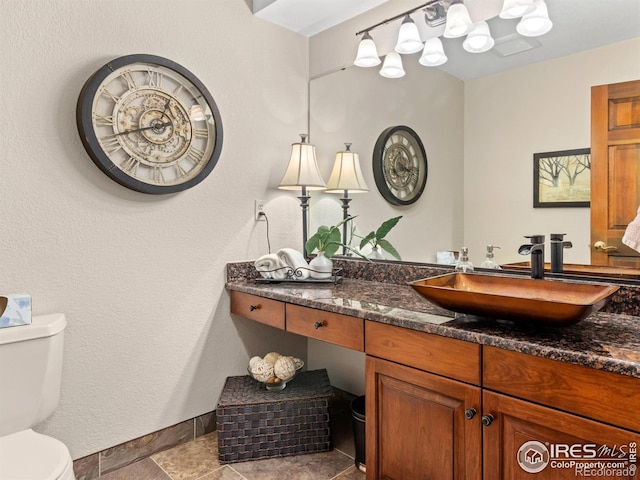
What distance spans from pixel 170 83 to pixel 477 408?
70.8 inches

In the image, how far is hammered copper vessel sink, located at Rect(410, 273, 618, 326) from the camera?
1089 millimetres

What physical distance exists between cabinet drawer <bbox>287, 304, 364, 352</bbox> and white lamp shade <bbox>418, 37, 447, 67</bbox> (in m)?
1.25

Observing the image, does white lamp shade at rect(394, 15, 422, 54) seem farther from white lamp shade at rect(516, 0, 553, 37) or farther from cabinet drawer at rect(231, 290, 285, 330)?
cabinet drawer at rect(231, 290, 285, 330)

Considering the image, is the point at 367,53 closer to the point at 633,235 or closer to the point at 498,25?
the point at 498,25

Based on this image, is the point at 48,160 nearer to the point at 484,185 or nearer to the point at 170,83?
the point at 170,83

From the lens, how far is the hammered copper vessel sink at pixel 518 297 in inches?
42.9

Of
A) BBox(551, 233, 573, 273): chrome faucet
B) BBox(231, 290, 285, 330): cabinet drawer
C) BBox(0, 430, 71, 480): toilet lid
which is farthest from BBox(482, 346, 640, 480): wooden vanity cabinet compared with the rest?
BBox(0, 430, 71, 480): toilet lid

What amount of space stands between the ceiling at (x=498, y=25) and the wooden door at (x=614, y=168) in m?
0.15

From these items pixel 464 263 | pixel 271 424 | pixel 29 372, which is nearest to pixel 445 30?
pixel 464 263

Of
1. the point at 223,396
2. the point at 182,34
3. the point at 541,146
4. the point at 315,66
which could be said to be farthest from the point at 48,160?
the point at 541,146

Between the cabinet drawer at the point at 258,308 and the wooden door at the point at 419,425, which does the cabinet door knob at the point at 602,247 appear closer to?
the wooden door at the point at 419,425

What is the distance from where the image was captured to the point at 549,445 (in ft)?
3.53

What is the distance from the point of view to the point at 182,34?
199cm

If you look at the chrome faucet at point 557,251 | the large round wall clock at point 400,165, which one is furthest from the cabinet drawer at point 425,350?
the large round wall clock at point 400,165
